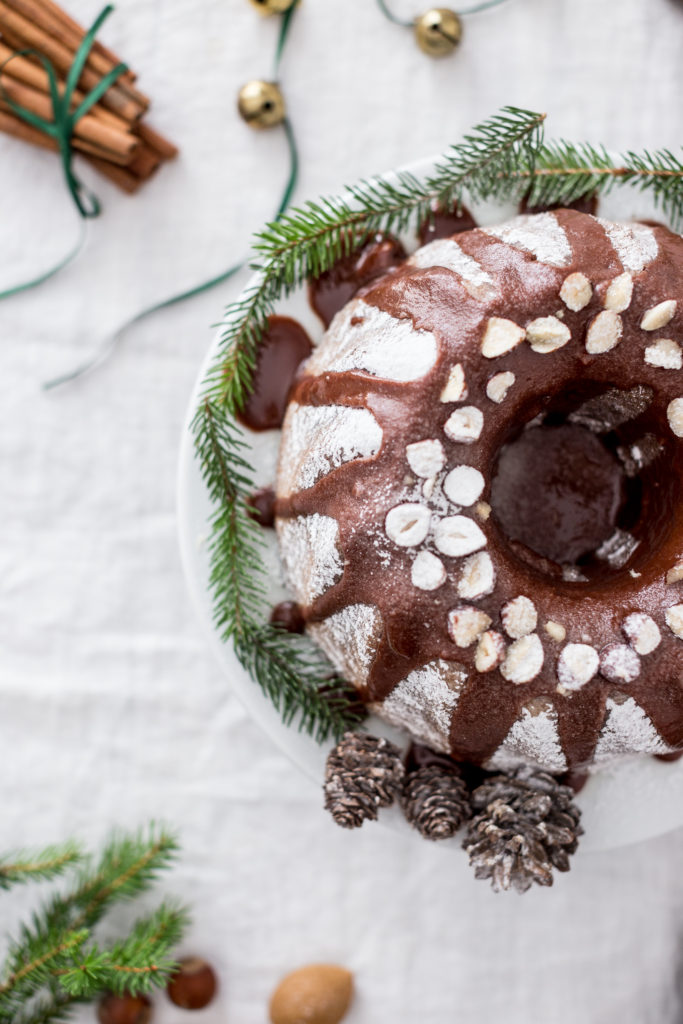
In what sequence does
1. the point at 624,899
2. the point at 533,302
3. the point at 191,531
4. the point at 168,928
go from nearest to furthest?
the point at 533,302
the point at 191,531
the point at 168,928
the point at 624,899

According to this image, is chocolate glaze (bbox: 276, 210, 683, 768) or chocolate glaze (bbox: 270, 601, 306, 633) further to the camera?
chocolate glaze (bbox: 270, 601, 306, 633)

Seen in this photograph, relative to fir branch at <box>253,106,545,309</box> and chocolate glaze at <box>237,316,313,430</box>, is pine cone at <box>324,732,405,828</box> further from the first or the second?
fir branch at <box>253,106,545,309</box>

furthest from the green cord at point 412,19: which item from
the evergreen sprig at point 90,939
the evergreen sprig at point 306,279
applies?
the evergreen sprig at point 90,939

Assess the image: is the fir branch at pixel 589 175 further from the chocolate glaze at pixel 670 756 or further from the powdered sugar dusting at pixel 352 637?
the chocolate glaze at pixel 670 756

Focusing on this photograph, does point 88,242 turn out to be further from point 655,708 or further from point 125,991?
point 125,991

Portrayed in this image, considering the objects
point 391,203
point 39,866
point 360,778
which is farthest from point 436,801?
point 391,203

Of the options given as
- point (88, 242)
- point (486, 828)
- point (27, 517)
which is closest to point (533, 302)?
point (486, 828)

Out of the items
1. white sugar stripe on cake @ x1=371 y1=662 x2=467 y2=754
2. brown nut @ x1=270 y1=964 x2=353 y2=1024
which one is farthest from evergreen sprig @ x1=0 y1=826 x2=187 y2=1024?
white sugar stripe on cake @ x1=371 y1=662 x2=467 y2=754
